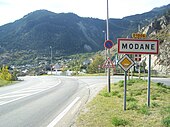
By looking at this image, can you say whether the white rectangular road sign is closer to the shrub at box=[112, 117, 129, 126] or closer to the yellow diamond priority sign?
the yellow diamond priority sign

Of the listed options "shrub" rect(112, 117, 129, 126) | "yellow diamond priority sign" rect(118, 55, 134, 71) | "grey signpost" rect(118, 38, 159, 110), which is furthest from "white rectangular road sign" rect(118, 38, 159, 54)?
"shrub" rect(112, 117, 129, 126)

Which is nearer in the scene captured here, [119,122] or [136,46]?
[119,122]

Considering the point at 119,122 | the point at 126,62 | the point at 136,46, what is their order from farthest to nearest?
the point at 126,62
the point at 136,46
the point at 119,122

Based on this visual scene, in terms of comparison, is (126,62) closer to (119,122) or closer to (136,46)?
(136,46)

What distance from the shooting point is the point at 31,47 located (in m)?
192

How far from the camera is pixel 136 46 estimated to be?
37.6ft

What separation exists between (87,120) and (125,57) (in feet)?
11.2

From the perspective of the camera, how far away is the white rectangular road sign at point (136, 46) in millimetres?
11422

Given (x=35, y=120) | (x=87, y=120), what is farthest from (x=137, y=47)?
(x=35, y=120)

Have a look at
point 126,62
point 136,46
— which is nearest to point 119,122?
point 126,62

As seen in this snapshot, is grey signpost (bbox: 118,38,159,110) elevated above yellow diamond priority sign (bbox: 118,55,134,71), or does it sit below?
above

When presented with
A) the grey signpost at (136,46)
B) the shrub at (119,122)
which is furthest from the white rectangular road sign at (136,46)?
the shrub at (119,122)

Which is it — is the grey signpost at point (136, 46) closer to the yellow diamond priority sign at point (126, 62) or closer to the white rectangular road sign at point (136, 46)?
the white rectangular road sign at point (136, 46)

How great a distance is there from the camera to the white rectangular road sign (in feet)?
37.5
